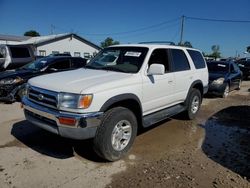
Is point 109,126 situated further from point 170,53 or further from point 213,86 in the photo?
point 213,86

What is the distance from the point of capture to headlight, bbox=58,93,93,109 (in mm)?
3645

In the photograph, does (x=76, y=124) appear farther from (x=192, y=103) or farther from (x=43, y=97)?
(x=192, y=103)

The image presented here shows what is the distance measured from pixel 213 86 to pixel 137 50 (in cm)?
627

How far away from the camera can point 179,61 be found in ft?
19.6

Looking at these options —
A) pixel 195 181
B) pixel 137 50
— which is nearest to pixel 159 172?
pixel 195 181

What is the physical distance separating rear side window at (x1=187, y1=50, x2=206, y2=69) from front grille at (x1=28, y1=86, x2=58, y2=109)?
404 centimetres

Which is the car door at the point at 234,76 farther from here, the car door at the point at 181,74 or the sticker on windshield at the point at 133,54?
the sticker on windshield at the point at 133,54

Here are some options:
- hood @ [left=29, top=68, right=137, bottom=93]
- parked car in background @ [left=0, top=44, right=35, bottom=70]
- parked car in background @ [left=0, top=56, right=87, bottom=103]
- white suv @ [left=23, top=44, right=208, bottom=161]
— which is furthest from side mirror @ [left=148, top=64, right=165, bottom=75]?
parked car in background @ [left=0, top=44, right=35, bottom=70]

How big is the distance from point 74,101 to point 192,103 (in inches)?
154

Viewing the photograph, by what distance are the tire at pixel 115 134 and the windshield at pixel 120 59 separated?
0.94 m

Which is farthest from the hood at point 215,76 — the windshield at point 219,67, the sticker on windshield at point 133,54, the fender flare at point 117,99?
the fender flare at point 117,99

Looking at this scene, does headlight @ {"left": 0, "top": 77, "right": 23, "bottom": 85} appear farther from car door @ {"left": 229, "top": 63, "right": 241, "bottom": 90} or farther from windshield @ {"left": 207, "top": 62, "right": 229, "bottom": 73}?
car door @ {"left": 229, "top": 63, "right": 241, "bottom": 90}

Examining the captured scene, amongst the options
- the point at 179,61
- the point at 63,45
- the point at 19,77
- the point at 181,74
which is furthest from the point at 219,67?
the point at 63,45

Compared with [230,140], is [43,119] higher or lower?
higher
